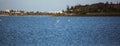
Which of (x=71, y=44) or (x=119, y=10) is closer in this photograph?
(x=71, y=44)

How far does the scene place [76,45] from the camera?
1160 cm

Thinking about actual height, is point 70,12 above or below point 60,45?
below

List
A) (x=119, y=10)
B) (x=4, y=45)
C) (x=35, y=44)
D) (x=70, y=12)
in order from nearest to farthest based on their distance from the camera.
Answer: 1. (x=4, y=45)
2. (x=35, y=44)
3. (x=119, y=10)
4. (x=70, y=12)

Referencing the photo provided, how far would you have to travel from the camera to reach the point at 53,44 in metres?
11.6

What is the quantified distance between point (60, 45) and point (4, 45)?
1.86 m

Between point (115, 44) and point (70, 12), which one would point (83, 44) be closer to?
point (115, 44)

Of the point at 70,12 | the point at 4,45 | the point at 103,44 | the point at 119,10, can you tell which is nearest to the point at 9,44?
the point at 4,45

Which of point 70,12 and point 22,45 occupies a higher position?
point 22,45

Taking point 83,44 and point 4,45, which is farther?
point 83,44

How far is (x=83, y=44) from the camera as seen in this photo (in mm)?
11891

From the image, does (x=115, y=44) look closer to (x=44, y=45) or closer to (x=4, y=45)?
(x=44, y=45)

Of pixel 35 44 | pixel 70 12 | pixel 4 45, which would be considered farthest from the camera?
pixel 70 12

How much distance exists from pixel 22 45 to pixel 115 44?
322 cm

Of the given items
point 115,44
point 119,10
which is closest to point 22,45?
point 115,44
